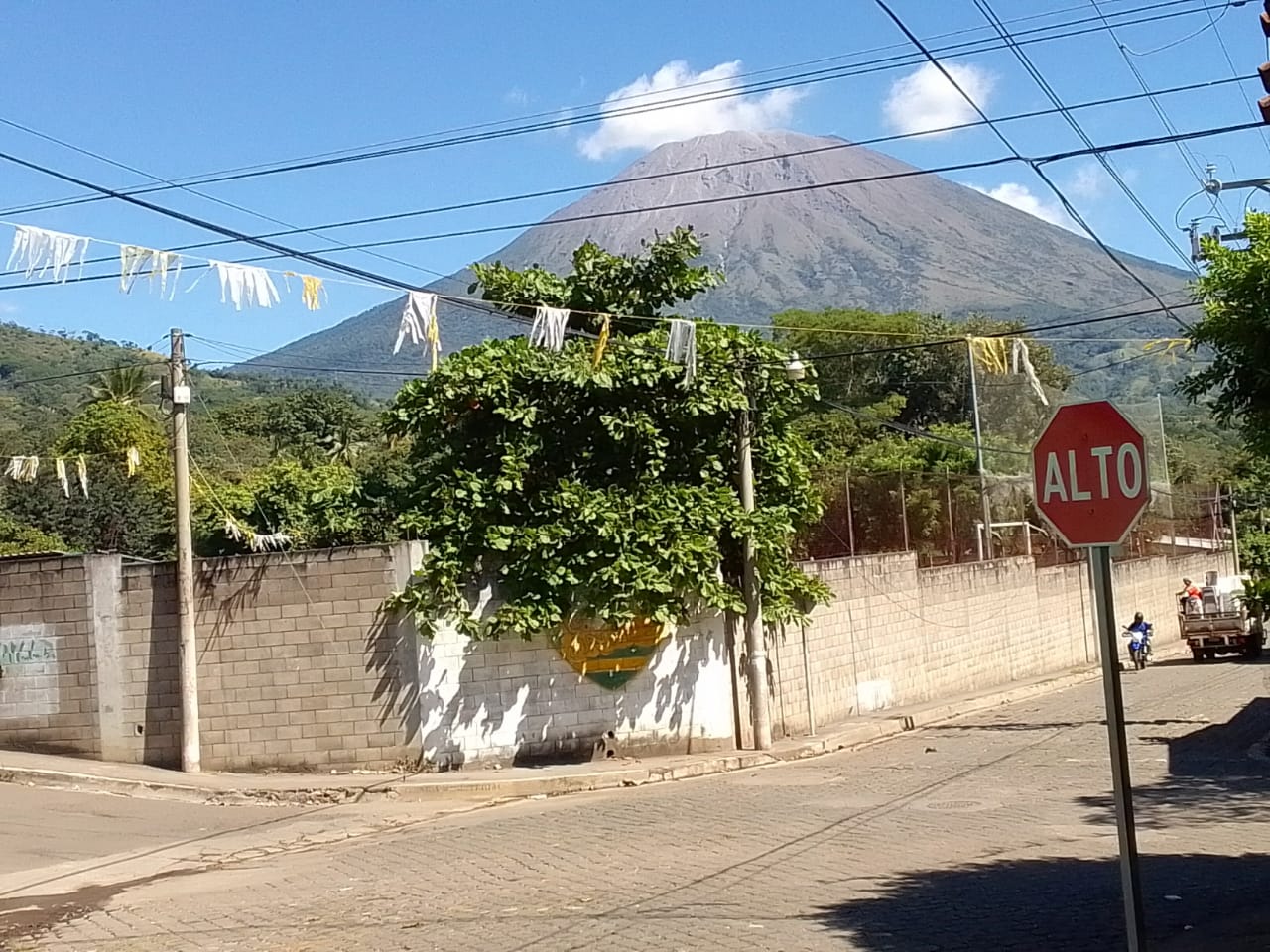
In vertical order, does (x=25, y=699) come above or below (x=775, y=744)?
above

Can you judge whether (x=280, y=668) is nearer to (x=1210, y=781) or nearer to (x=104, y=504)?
(x=1210, y=781)

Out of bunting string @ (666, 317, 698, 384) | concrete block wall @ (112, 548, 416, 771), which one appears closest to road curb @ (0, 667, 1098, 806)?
concrete block wall @ (112, 548, 416, 771)

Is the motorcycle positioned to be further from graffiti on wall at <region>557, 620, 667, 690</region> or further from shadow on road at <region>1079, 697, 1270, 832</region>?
graffiti on wall at <region>557, 620, 667, 690</region>

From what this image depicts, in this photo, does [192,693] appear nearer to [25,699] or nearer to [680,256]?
[25,699]

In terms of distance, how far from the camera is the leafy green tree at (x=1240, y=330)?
1127 centimetres

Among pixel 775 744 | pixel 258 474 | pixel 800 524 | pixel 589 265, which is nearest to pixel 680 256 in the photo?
pixel 589 265

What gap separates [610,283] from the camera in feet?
59.2

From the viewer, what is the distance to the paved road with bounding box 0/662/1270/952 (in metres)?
7.72

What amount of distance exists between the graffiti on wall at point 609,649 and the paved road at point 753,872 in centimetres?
196

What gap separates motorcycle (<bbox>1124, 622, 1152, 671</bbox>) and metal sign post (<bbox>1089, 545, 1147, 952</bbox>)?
1079 inches

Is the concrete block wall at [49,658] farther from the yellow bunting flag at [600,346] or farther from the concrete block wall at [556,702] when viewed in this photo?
the yellow bunting flag at [600,346]

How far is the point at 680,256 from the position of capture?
18.1 m

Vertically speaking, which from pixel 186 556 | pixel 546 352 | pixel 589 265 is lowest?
pixel 186 556

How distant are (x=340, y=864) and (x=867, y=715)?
12377mm
